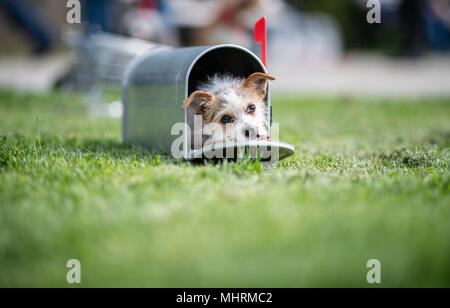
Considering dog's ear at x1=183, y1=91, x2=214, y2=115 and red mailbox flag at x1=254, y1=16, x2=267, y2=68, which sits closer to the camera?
dog's ear at x1=183, y1=91, x2=214, y2=115

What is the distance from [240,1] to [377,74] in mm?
6623

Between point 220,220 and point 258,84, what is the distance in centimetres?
219

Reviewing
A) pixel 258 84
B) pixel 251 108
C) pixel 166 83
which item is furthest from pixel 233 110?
pixel 166 83

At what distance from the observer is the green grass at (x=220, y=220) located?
243 centimetres

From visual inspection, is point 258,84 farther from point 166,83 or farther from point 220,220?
point 220,220

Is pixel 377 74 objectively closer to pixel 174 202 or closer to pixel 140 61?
pixel 140 61

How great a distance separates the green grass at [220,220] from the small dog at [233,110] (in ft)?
1.46

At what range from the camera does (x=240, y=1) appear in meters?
15.5

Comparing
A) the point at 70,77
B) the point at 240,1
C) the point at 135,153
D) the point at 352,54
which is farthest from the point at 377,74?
the point at 135,153

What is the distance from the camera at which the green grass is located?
7.98ft

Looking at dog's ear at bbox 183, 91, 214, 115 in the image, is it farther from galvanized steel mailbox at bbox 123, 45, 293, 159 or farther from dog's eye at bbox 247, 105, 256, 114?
dog's eye at bbox 247, 105, 256, 114

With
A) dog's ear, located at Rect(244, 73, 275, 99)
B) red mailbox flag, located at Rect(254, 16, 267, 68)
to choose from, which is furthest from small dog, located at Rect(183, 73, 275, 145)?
red mailbox flag, located at Rect(254, 16, 267, 68)

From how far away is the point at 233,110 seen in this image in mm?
4496

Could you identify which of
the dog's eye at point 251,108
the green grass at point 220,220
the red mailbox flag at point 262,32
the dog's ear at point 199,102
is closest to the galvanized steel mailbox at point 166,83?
the dog's ear at point 199,102
